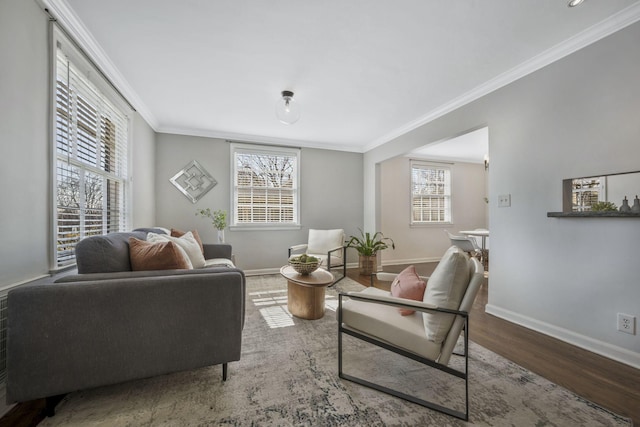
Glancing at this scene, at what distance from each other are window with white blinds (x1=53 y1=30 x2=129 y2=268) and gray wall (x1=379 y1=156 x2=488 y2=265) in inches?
176

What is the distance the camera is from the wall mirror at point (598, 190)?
77.5 inches

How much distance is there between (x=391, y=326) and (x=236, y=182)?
3.86 m

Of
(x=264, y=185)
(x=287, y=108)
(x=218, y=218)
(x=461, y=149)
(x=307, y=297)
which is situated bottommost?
(x=307, y=297)

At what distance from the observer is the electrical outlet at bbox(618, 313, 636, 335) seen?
Result: 1887 mm

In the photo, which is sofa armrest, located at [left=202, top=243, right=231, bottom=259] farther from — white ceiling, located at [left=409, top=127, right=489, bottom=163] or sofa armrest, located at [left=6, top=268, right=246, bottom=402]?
white ceiling, located at [left=409, top=127, right=489, bottom=163]

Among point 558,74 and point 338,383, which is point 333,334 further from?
point 558,74

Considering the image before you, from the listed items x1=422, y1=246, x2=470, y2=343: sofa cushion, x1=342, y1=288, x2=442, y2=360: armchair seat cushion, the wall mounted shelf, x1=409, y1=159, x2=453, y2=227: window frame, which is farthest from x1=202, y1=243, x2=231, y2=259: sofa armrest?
x1=409, y1=159, x2=453, y2=227: window frame

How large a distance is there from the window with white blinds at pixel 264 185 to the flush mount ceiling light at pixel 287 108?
188cm

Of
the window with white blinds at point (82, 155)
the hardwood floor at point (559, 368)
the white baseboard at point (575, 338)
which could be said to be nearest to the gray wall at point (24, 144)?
the window with white blinds at point (82, 155)

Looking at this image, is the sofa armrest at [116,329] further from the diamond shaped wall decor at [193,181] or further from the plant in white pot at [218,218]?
the diamond shaped wall decor at [193,181]

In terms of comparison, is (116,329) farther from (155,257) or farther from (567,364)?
(567,364)

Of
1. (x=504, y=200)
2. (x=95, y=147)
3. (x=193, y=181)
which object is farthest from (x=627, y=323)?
(x=193, y=181)

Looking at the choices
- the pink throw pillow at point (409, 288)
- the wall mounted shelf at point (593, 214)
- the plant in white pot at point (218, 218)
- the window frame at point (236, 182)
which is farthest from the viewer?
the window frame at point (236, 182)

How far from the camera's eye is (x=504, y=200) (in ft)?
9.04
